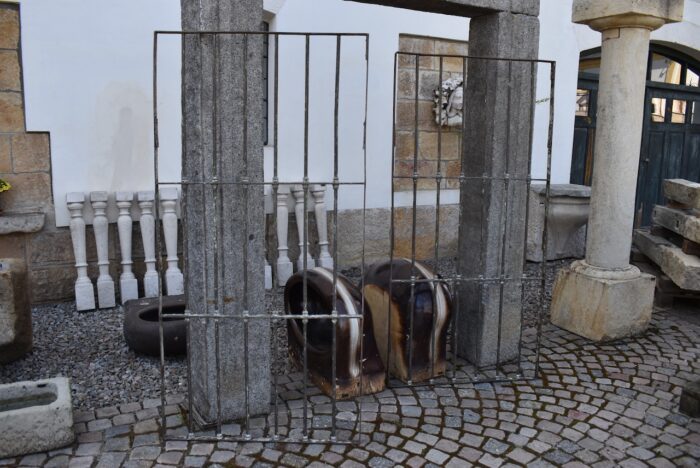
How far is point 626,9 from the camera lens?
13.9 ft

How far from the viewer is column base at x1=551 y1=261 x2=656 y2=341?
4480 millimetres

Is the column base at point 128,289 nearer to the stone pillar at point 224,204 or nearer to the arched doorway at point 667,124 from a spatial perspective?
the stone pillar at point 224,204

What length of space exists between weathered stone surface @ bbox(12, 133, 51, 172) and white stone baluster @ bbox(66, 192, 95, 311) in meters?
0.34

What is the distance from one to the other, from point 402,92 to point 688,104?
5961mm

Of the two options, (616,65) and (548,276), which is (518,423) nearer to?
(616,65)

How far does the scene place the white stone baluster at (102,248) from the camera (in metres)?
4.97

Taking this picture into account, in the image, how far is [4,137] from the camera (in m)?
4.79

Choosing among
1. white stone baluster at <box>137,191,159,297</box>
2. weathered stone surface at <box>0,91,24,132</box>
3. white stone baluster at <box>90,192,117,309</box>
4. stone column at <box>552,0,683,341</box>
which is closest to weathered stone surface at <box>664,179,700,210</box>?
stone column at <box>552,0,683,341</box>

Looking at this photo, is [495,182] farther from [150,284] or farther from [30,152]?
[30,152]

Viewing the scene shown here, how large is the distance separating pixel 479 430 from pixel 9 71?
436cm

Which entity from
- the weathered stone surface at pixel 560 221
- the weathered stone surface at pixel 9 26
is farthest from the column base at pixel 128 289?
the weathered stone surface at pixel 560 221

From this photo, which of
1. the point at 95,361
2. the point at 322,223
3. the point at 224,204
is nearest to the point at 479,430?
the point at 224,204

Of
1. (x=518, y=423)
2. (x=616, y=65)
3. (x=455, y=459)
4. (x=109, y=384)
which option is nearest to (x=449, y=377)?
(x=518, y=423)

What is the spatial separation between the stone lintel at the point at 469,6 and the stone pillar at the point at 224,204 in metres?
0.98
